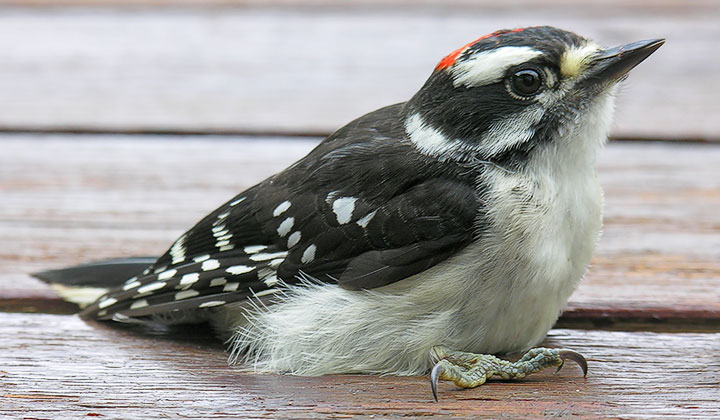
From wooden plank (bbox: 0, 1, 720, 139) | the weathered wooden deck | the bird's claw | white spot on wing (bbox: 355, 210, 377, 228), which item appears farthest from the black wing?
wooden plank (bbox: 0, 1, 720, 139)

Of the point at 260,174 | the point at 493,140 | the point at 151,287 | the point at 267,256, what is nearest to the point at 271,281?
the point at 267,256

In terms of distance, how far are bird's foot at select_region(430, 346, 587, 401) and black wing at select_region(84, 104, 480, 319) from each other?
0.16m

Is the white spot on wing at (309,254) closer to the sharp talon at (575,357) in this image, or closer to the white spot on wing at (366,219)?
the white spot on wing at (366,219)

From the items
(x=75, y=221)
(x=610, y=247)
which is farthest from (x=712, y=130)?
(x=75, y=221)

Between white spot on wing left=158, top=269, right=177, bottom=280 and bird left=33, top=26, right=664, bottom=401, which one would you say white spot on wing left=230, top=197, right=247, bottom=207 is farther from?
white spot on wing left=158, top=269, right=177, bottom=280

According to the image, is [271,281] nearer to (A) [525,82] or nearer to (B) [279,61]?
(A) [525,82]

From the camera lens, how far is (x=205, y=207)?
99.5 inches

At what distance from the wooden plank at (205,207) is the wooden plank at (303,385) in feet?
0.56

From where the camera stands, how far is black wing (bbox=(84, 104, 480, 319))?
5.38 feet

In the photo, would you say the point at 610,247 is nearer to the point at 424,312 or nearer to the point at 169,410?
the point at 424,312

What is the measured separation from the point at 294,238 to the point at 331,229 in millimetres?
80

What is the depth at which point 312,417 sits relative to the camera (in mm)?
1470

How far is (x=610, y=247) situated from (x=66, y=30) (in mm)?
2568

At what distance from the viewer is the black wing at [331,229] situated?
1641 millimetres
